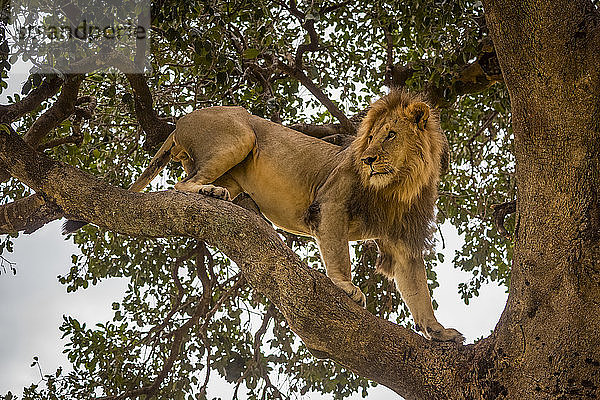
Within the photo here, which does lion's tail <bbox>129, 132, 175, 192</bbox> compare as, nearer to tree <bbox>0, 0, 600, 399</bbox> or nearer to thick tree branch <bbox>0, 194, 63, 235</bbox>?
tree <bbox>0, 0, 600, 399</bbox>

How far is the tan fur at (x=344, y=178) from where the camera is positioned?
3209mm

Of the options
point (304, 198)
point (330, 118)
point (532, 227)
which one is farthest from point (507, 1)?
point (330, 118)

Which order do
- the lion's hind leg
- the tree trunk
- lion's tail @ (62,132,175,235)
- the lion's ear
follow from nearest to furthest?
1. the tree trunk
2. the lion's ear
3. the lion's hind leg
4. lion's tail @ (62,132,175,235)

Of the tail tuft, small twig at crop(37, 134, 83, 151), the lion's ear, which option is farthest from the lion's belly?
small twig at crop(37, 134, 83, 151)

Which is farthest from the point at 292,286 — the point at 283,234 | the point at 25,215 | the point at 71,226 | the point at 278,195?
the point at 283,234

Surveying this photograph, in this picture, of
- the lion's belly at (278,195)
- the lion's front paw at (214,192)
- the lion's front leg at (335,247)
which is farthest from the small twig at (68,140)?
the lion's front leg at (335,247)

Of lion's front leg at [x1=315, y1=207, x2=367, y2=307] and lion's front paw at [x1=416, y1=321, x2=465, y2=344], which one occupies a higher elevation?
lion's front leg at [x1=315, y1=207, x2=367, y2=307]

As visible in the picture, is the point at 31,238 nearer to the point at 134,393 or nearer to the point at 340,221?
the point at 134,393

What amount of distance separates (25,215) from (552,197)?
2.65 m

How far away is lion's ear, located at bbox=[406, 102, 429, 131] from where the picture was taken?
3266mm

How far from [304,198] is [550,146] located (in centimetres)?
155

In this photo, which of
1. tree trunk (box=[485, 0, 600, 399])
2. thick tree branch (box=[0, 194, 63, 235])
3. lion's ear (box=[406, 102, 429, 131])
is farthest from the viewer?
thick tree branch (box=[0, 194, 63, 235])

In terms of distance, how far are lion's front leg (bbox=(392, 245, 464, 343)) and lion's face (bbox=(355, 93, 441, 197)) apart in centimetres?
45

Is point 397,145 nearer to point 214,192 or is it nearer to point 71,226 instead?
point 214,192
